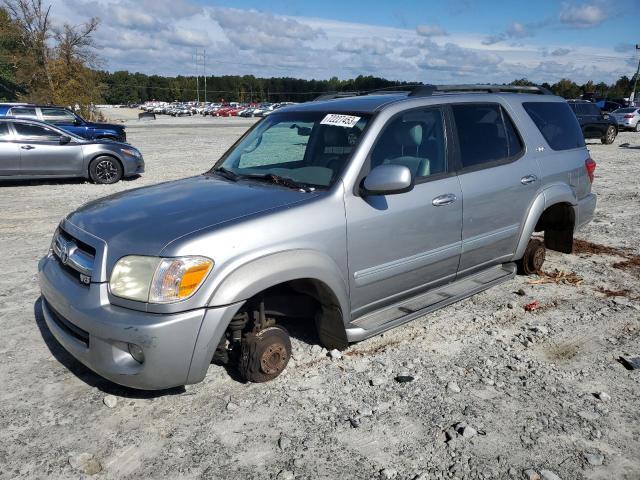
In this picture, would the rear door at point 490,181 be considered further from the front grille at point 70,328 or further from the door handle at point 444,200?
the front grille at point 70,328

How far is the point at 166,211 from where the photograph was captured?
340 cm

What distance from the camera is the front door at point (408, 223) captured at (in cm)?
365

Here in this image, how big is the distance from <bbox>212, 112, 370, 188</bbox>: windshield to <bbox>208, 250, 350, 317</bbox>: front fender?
58cm

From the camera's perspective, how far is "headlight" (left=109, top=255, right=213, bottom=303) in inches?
114

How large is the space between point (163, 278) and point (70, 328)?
861 mm

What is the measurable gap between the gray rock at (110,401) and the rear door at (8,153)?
32.5ft

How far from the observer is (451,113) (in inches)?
173

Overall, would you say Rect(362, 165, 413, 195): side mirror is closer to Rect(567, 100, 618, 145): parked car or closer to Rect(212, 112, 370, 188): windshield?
Rect(212, 112, 370, 188): windshield

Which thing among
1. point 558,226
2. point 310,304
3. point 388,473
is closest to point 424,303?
point 310,304

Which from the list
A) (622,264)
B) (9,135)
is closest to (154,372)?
(622,264)

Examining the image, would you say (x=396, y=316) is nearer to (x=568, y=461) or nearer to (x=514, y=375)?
(x=514, y=375)

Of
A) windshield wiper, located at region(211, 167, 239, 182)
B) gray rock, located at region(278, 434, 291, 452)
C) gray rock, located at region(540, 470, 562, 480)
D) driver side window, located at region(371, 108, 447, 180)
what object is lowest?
gray rock, located at region(278, 434, 291, 452)

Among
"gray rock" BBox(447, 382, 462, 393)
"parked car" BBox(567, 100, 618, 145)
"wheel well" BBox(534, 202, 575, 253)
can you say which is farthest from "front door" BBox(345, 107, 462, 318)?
"parked car" BBox(567, 100, 618, 145)

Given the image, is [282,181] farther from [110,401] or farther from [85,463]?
[85,463]
